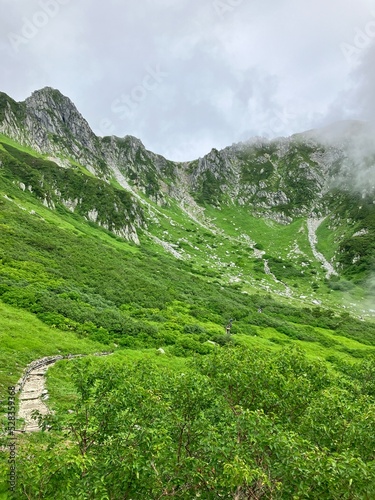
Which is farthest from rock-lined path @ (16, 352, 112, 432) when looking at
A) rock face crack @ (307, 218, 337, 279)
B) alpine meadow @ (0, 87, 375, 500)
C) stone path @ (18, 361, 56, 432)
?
rock face crack @ (307, 218, 337, 279)

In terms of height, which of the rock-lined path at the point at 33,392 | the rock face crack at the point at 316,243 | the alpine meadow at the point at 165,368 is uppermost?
the rock face crack at the point at 316,243

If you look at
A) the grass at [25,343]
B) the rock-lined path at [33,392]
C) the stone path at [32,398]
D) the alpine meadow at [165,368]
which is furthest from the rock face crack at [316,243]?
the stone path at [32,398]

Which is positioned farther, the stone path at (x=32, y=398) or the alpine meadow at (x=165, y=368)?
the stone path at (x=32, y=398)

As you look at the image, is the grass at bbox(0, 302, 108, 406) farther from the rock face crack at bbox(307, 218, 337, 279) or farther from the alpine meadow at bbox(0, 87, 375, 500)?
the rock face crack at bbox(307, 218, 337, 279)

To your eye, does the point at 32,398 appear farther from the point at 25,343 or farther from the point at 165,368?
the point at 165,368

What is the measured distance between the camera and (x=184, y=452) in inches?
428

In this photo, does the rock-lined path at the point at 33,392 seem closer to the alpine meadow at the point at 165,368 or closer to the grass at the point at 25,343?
the alpine meadow at the point at 165,368

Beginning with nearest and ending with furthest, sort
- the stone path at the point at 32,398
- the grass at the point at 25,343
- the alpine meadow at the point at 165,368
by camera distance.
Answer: the alpine meadow at the point at 165,368 → the stone path at the point at 32,398 → the grass at the point at 25,343

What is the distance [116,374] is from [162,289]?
4530 cm

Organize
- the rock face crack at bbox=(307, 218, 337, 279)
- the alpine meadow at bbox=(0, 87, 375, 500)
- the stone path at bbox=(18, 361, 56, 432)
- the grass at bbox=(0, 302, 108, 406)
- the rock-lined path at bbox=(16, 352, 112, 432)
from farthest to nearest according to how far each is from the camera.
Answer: the rock face crack at bbox=(307, 218, 337, 279) → the grass at bbox=(0, 302, 108, 406) → the rock-lined path at bbox=(16, 352, 112, 432) → the stone path at bbox=(18, 361, 56, 432) → the alpine meadow at bbox=(0, 87, 375, 500)

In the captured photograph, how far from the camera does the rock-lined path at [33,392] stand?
17062mm

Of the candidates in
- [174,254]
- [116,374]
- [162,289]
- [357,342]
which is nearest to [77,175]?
[174,254]

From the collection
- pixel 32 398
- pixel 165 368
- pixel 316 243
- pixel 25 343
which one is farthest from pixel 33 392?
pixel 316 243

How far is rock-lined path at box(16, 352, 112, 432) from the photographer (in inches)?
672
